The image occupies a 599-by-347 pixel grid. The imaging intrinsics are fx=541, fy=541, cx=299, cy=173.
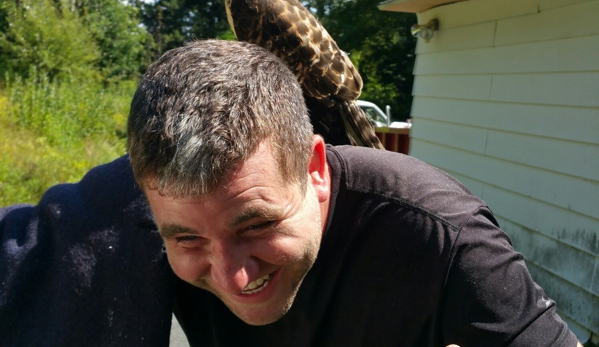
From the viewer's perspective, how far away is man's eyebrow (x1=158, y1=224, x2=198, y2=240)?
1.33 metres

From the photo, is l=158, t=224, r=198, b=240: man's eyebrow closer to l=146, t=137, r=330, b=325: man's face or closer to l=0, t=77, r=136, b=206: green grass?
l=146, t=137, r=330, b=325: man's face

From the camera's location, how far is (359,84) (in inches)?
145

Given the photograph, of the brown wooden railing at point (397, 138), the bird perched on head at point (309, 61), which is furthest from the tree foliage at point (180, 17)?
the bird perched on head at point (309, 61)

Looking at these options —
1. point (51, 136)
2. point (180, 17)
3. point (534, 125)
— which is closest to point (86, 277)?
point (534, 125)

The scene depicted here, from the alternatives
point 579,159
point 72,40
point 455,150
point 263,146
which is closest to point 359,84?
point 579,159

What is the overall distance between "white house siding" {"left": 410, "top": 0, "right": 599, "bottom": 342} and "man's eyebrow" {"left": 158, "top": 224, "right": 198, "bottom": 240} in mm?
4054

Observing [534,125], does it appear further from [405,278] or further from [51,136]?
[51,136]

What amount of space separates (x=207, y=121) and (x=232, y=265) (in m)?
0.37

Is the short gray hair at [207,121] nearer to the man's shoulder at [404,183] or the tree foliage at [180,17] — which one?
the man's shoulder at [404,183]

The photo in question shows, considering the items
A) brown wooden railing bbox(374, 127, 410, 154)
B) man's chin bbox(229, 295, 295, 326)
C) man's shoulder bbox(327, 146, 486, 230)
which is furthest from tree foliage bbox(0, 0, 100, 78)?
man's chin bbox(229, 295, 295, 326)

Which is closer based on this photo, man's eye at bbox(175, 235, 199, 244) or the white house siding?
man's eye at bbox(175, 235, 199, 244)

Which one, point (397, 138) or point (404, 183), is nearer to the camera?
point (404, 183)

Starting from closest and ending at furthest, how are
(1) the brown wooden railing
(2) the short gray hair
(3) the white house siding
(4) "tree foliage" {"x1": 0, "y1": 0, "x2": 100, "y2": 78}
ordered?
(2) the short gray hair → (3) the white house siding → (1) the brown wooden railing → (4) "tree foliage" {"x1": 0, "y1": 0, "x2": 100, "y2": 78}

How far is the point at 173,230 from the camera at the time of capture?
1349 mm
